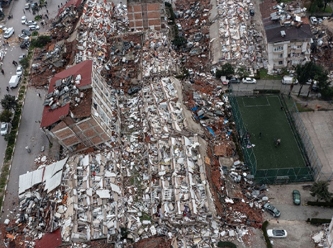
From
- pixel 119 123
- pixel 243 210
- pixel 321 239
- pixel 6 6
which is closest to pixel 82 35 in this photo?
pixel 119 123

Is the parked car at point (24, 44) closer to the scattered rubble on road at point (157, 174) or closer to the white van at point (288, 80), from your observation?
the scattered rubble on road at point (157, 174)

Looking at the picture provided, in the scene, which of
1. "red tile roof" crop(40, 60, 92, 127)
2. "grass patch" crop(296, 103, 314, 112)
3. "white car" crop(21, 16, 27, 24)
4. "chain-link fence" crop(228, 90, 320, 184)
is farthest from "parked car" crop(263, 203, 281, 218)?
"white car" crop(21, 16, 27, 24)

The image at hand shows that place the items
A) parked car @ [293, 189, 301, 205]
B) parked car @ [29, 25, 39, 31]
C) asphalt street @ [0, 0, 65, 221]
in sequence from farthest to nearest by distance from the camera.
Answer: parked car @ [29, 25, 39, 31]
asphalt street @ [0, 0, 65, 221]
parked car @ [293, 189, 301, 205]

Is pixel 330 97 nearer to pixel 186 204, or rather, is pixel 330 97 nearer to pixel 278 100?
pixel 278 100

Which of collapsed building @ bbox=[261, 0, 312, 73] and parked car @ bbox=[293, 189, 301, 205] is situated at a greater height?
collapsed building @ bbox=[261, 0, 312, 73]

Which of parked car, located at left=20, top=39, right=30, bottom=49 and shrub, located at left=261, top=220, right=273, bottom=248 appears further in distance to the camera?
parked car, located at left=20, top=39, right=30, bottom=49

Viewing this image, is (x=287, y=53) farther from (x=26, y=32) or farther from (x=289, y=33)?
(x=26, y=32)

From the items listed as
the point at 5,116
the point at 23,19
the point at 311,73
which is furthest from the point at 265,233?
the point at 23,19

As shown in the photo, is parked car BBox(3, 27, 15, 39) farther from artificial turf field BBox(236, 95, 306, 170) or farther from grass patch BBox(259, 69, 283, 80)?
grass patch BBox(259, 69, 283, 80)
